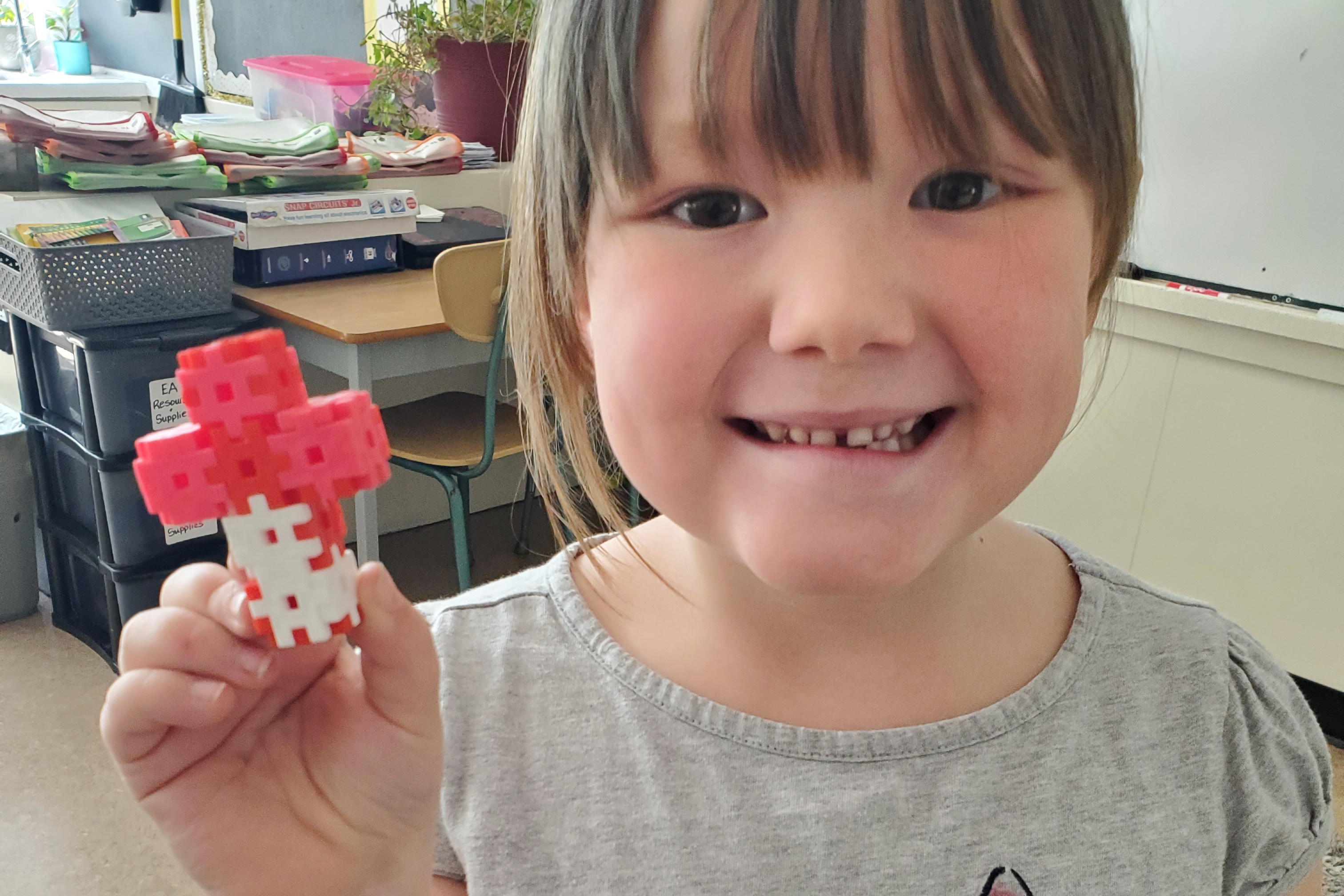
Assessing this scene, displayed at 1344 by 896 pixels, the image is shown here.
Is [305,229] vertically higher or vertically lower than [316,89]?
lower

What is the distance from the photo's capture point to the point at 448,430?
7.79 ft

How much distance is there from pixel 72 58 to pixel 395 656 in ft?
19.1

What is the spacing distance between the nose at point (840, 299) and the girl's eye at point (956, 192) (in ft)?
0.11

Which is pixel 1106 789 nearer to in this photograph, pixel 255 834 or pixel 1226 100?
pixel 255 834

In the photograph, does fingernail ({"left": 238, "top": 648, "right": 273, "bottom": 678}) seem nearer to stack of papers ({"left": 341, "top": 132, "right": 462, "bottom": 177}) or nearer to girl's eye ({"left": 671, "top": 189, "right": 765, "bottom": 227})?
girl's eye ({"left": 671, "top": 189, "right": 765, "bottom": 227})

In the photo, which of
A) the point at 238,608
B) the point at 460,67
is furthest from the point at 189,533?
the point at 238,608

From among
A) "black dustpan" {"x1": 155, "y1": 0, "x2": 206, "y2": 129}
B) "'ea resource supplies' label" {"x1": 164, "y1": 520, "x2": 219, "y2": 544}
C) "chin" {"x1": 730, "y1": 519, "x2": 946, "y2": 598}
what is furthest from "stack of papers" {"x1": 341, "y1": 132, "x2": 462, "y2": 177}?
"chin" {"x1": 730, "y1": 519, "x2": 946, "y2": 598}

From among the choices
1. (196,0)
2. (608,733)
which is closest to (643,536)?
(608,733)

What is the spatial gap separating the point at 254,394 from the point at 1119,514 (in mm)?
2168

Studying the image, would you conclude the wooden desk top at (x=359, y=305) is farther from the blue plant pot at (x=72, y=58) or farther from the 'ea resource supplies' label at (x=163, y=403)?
the blue plant pot at (x=72, y=58)

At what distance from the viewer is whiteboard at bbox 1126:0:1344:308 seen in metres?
1.85

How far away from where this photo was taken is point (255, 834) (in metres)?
0.45

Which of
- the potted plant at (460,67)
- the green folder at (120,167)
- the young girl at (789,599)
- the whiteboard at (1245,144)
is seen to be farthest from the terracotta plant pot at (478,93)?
the young girl at (789,599)

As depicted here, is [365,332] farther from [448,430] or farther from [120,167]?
[120,167]
